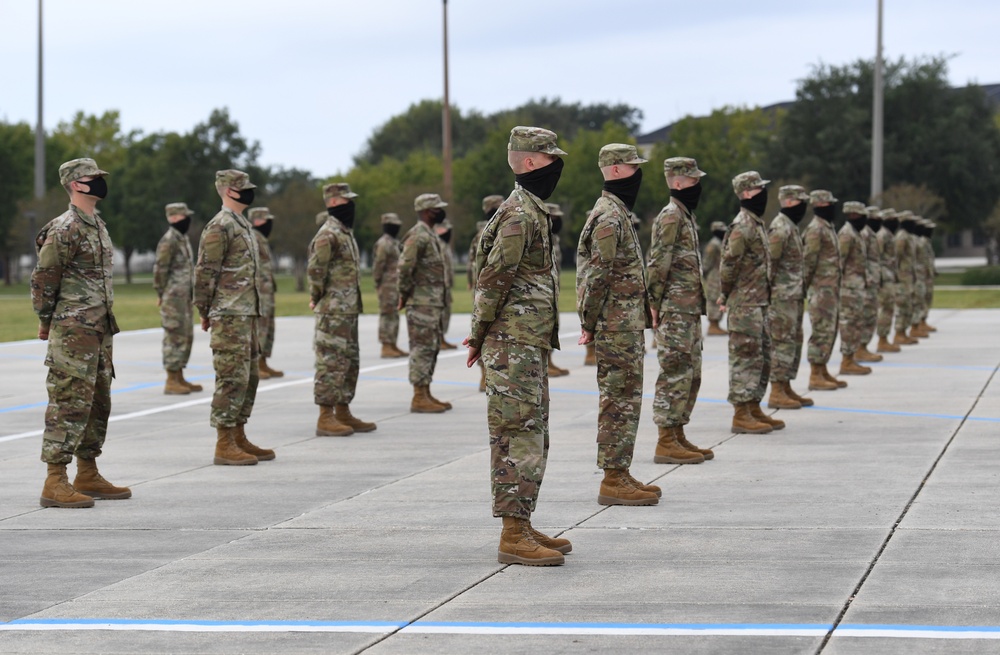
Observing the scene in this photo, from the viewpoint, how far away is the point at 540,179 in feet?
23.4

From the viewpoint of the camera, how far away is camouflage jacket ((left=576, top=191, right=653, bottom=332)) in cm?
845

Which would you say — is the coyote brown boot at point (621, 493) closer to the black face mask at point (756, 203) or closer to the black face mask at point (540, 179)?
the black face mask at point (540, 179)

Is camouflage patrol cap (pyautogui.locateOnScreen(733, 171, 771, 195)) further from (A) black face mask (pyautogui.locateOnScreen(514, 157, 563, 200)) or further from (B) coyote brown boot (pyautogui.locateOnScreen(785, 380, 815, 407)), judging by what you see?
(A) black face mask (pyautogui.locateOnScreen(514, 157, 563, 200))

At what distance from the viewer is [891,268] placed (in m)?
20.7

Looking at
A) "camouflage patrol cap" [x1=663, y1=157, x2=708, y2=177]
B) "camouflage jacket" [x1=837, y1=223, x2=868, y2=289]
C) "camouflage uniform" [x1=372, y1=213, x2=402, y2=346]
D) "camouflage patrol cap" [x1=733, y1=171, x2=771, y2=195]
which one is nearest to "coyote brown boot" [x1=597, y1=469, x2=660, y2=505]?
"camouflage patrol cap" [x1=663, y1=157, x2=708, y2=177]

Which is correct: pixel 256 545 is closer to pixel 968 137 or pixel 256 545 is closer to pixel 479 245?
pixel 479 245

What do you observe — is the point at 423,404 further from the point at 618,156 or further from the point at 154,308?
the point at 154,308

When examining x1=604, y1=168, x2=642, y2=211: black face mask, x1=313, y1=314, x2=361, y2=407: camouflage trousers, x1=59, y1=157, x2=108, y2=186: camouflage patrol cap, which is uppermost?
x1=59, y1=157, x2=108, y2=186: camouflage patrol cap

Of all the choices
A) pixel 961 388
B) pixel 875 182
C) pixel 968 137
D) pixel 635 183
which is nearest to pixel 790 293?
pixel 961 388

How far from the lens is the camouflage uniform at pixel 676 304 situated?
10.0m

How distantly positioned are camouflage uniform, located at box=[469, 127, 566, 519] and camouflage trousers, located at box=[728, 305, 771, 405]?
4.79 metres

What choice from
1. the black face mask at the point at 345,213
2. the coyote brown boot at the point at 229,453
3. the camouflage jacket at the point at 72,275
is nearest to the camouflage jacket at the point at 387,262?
the black face mask at the point at 345,213

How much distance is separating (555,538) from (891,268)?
14869 millimetres

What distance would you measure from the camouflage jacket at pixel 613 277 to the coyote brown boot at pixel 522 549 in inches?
→ 74.4
